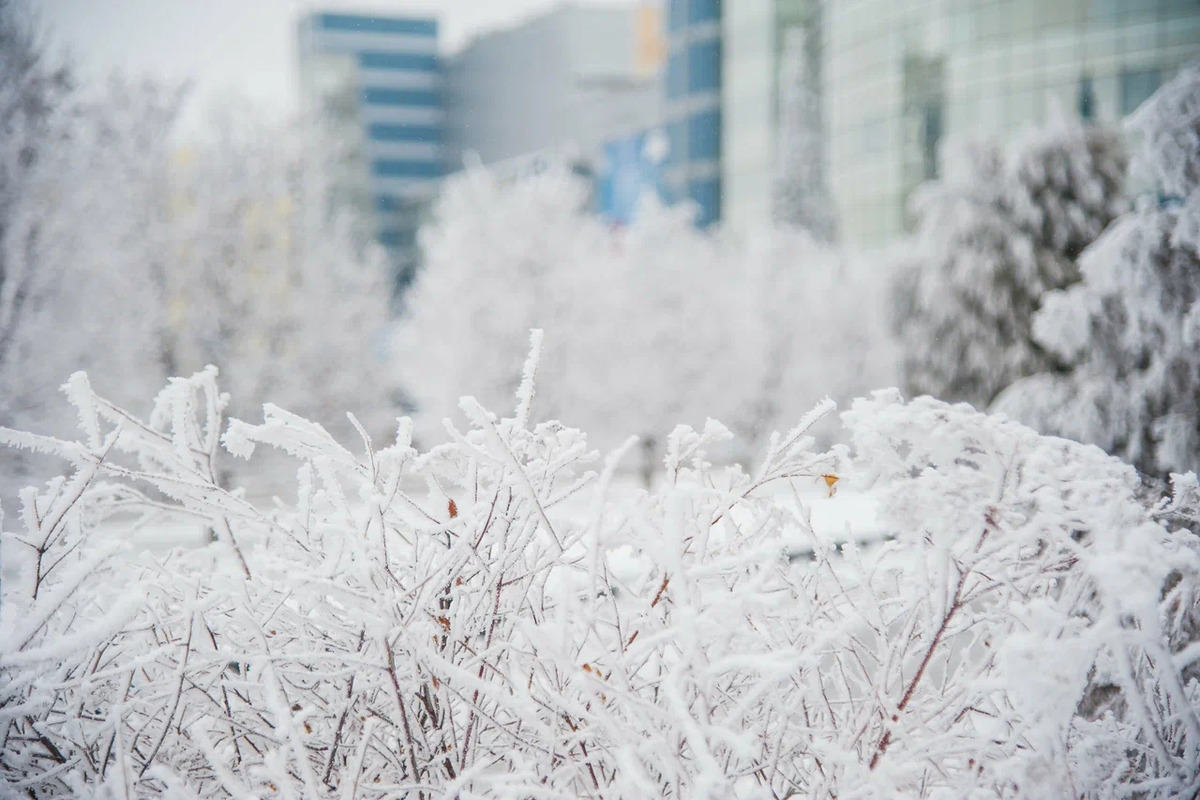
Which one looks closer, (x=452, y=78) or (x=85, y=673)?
(x=85, y=673)

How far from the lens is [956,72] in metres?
32.0

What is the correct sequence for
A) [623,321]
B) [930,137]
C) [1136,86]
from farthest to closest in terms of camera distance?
[930,137], [1136,86], [623,321]

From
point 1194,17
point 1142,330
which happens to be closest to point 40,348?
point 1142,330

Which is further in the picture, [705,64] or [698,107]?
[698,107]

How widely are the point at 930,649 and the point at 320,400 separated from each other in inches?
667

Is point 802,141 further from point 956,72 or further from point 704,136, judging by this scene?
point 704,136

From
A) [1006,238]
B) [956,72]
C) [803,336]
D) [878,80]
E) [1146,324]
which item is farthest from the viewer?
[878,80]

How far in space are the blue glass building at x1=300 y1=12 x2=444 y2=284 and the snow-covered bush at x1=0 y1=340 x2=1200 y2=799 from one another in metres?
64.1

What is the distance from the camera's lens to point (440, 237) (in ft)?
67.7

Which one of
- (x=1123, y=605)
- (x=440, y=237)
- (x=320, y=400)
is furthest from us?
(x=440, y=237)

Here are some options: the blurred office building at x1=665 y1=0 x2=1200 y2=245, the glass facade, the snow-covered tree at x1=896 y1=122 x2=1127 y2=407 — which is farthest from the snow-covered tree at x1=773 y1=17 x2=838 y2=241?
the snow-covered tree at x1=896 y1=122 x2=1127 y2=407

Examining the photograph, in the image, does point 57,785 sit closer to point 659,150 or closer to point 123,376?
point 123,376

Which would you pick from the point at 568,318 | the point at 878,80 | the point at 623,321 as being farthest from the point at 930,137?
the point at 568,318

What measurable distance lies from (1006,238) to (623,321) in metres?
7.97
